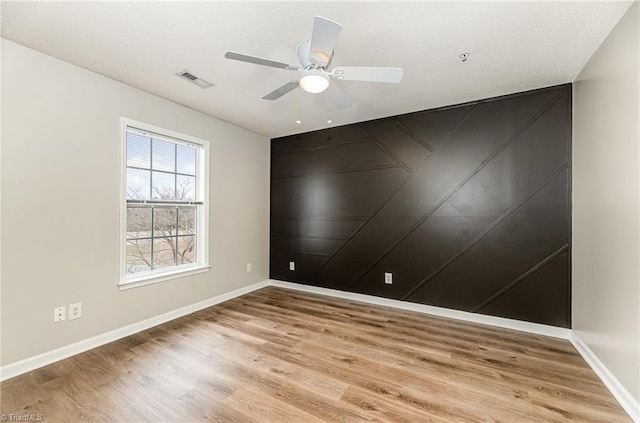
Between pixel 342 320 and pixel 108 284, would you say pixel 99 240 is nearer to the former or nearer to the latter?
pixel 108 284

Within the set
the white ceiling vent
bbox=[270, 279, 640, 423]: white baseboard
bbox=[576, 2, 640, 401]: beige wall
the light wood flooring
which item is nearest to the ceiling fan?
the white ceiling vent

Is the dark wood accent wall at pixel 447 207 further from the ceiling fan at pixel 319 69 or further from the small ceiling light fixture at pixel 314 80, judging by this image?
the small ceiling light fixture at pixel 314 80

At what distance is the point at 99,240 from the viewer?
254cm

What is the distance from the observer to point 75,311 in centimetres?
237

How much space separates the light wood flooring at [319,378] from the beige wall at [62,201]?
32cm

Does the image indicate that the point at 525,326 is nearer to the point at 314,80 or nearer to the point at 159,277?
the point at 314,80

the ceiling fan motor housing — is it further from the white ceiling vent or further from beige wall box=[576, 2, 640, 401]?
beige wall box=[576, 2, 640, 401]

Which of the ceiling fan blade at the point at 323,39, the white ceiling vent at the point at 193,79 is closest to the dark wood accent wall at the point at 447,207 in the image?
the white ceiling vent at the point at 193,79

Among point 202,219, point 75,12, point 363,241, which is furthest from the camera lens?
point 363,241

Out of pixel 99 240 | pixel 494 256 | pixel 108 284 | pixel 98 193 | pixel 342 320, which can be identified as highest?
pixel 98 193

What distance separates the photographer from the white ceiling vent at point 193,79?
2.51 m

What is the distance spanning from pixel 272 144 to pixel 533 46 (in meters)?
3.59

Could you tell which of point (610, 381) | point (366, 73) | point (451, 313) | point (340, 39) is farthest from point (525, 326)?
point (340, 39)

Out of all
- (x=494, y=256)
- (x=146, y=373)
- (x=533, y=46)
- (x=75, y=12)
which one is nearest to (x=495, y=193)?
(x=494, y=256)
